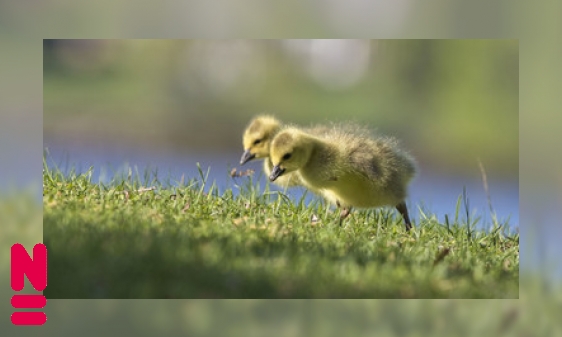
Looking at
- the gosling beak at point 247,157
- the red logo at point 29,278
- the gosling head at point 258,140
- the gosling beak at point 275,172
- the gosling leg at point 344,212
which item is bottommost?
the red logo at point 29,278

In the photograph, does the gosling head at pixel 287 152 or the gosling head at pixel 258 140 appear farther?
the gosling head at pixel 258 140

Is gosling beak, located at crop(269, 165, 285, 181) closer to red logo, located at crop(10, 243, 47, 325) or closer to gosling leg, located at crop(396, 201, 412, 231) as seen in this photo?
gosling leg, located at crop(396, 201, 412, 231)

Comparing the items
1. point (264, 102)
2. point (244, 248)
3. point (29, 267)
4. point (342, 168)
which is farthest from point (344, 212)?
point (264, 102)

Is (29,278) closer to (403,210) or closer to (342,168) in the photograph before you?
(342,168)

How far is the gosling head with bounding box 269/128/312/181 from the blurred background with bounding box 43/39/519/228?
1.13 ft

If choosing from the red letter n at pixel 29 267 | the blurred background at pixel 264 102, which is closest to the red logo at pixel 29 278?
the red letter n at pixel 29 267

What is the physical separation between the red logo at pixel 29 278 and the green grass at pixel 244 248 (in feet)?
0.17

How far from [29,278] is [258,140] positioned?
1.85 meters

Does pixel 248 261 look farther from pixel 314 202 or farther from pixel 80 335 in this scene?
pixel 314 202

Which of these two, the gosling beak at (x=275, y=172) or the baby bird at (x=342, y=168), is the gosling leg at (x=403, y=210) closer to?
the baby bird at (x=342, y=168)

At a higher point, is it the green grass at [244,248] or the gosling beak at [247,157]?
the gosling beak at [247,157]

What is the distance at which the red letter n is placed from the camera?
3.07 m

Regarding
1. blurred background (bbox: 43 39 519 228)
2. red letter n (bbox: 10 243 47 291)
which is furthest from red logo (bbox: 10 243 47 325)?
blurred background (bbox: 43 39 519 228)

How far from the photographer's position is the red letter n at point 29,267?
307 centimetres
